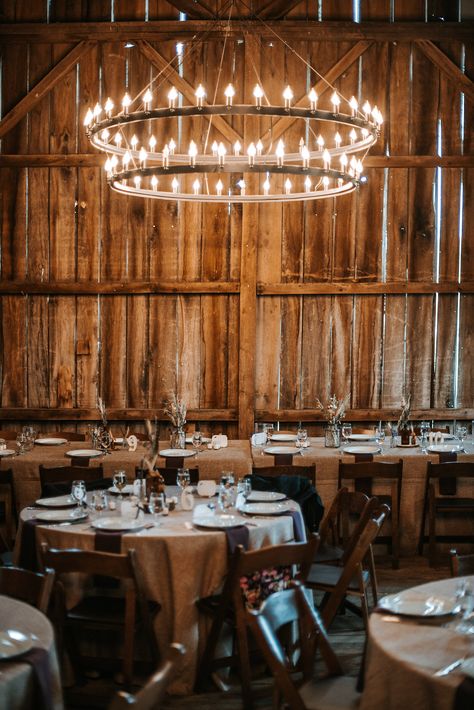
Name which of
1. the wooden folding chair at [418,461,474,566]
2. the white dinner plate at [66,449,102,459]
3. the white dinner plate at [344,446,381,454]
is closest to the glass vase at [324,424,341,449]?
the white dinner plate at [344,446,381,454]

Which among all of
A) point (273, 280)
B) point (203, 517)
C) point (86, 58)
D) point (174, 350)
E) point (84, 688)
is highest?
point (86, 58)

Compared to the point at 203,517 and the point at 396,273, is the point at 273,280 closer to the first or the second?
the point at 396,273

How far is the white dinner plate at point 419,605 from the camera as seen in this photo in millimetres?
3055

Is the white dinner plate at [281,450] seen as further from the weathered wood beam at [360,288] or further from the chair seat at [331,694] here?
the chair seat at [331,694]

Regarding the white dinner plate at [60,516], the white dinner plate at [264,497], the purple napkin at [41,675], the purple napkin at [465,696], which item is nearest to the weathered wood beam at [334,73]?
the white dinner plate at [264,497]

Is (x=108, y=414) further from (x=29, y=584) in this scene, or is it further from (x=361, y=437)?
(x=29, y=584)

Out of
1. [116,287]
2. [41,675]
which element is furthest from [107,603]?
[116,287]

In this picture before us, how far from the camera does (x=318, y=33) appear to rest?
8328 mm

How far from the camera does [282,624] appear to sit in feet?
10.4

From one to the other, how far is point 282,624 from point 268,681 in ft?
4.59

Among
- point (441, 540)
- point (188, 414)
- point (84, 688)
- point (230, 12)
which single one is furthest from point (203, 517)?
point (230, 12)

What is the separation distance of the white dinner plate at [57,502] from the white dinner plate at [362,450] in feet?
7.98

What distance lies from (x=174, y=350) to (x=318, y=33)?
3.31m

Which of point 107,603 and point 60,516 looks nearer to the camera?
point 107,603
